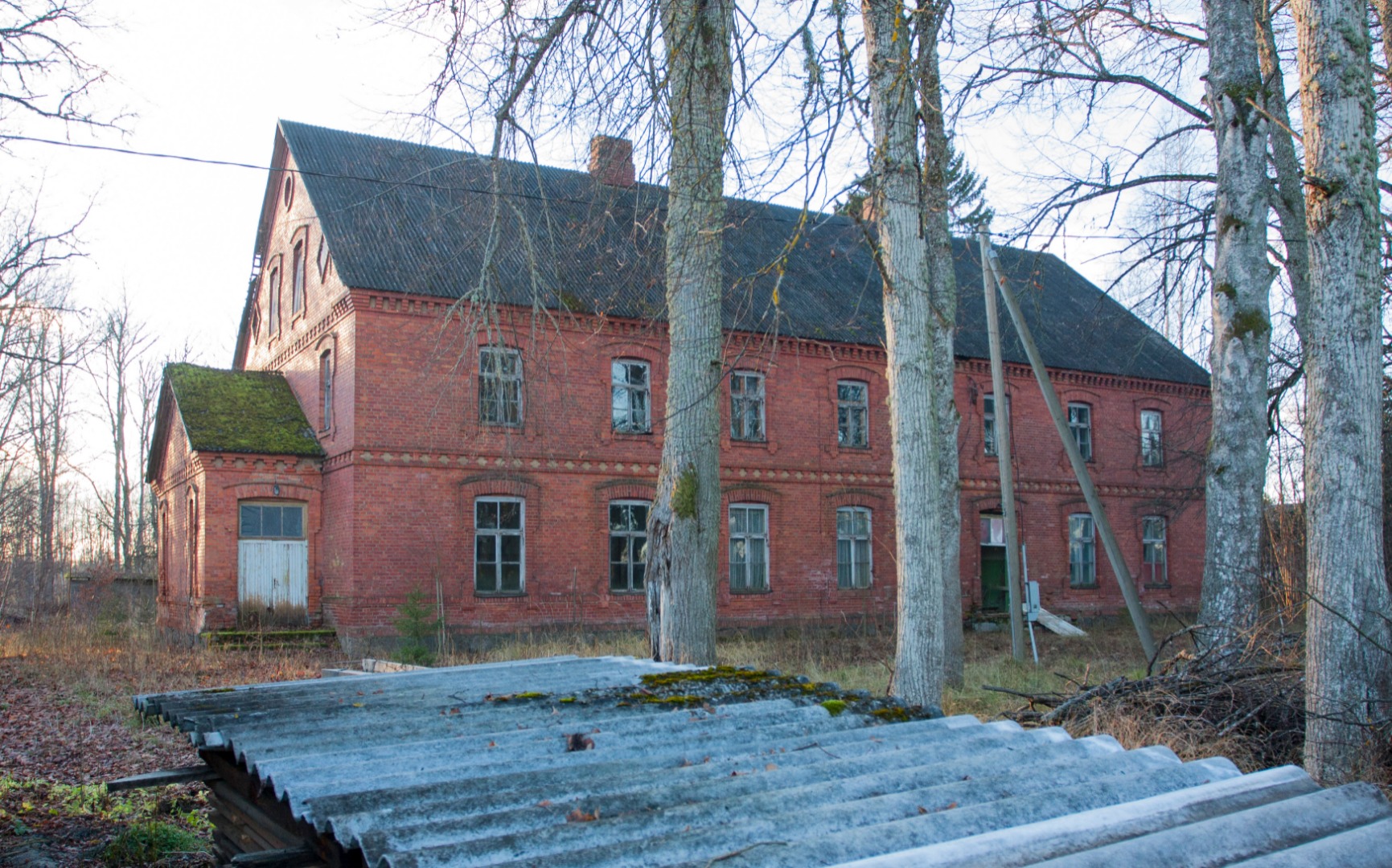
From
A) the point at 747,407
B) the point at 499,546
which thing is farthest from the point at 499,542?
the point at 747,407

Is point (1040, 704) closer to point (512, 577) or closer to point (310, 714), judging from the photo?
point (310, 714)

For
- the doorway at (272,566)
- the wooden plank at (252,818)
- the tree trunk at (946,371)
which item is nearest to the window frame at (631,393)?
the doorway at (272,566)

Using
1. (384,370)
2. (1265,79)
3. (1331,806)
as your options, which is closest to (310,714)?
(1331,806)

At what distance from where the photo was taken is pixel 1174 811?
3217mm

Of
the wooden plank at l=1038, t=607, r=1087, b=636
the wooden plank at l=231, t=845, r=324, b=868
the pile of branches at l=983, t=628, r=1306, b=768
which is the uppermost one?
the wooden plank at l=231, t=845, r=324, b=868

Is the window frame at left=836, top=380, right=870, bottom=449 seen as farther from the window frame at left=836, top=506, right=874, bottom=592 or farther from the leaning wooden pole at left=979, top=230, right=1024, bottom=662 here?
the leaning wooden pole at left=979, top=230, right=1024, bottom=662

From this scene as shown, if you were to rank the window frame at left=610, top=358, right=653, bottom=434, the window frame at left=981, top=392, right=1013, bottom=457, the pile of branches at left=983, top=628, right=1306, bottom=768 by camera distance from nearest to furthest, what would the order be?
the pile of branches at left=983, top=628, right=1306, bottom=768 → the window frame at left=610, top=358, right=653, bottom=434 → the window frame at left=981, top=392, right=1013, bottom=457

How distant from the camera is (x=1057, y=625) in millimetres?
25281

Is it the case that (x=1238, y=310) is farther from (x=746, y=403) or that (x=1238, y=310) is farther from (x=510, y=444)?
(x=746, y=403)

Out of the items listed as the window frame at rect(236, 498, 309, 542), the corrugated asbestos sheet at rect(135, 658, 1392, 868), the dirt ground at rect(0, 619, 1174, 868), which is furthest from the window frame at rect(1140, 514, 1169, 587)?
the corrugated asbestos sheet at rect(135, 658, 1392, 868)

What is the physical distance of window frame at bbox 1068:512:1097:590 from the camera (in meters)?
27.5

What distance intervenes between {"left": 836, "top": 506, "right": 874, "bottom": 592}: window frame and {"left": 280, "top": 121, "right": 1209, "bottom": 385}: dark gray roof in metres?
3.91

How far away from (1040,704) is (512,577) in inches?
515

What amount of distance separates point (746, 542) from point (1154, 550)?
13.0m
